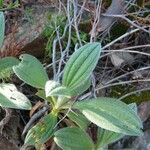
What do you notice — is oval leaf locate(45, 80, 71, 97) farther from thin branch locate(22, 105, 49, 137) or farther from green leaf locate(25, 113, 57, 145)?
thin branch locate(22, 105, 49, 137)

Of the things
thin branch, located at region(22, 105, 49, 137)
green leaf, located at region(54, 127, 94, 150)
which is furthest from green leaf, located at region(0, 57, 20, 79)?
green leaf, located at region(54, 127, 94, 150)

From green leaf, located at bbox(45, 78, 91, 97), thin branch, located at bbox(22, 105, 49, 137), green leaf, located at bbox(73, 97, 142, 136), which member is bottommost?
thin branch, located at bbox(22, 105, 49, 137)

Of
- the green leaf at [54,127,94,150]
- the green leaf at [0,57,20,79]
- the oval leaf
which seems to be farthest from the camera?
the green leaf at [0,57,20,79]

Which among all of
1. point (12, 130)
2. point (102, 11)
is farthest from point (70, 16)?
point (12, 130)

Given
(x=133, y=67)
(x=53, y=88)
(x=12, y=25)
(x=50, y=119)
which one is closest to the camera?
(x=53, y=88)

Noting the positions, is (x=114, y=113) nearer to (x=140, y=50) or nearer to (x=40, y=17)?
(x=140, y=50)
